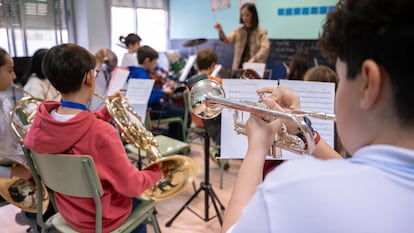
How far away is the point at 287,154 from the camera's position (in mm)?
1182

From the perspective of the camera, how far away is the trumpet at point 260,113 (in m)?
0.71

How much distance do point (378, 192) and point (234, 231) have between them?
209 millimetres

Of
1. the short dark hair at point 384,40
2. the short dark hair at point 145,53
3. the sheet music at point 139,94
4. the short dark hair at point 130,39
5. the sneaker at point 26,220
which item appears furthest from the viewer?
the short dark hair at point 145,53

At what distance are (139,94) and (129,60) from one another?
44.2 inches

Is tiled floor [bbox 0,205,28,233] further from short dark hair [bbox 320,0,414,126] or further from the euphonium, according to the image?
short dark hair [bbox 320,0,414,126]

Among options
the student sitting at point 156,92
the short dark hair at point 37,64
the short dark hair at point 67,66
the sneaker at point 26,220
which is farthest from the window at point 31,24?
the sneaker at point 26,220

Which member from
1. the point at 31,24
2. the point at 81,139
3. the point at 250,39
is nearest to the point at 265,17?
the point at 250,39

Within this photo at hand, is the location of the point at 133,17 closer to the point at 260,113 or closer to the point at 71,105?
the point at 71,105

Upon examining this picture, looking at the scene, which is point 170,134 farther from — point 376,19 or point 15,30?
point 376,19

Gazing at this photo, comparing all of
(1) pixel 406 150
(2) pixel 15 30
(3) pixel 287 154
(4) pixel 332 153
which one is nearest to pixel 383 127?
(1) pixel 406 150

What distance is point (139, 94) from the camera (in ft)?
6.23

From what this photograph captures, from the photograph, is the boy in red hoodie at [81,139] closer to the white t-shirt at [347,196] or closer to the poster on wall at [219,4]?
the white t-shirt at [347,196]

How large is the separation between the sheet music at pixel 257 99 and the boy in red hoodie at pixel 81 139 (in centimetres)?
40

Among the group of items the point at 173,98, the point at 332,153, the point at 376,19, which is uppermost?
the point at 376,19
